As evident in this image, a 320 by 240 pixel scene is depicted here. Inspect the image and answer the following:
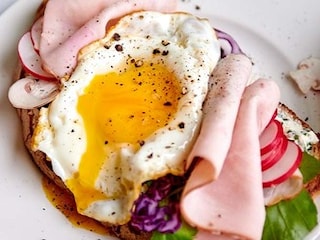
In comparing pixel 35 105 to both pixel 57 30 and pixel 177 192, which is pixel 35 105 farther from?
pixel 177 192

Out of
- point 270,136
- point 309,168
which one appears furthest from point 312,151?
point 270,136

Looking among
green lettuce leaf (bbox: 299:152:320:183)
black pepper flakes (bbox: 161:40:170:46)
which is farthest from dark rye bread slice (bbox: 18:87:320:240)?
black pepper flakes (bbox: 161:40:170:46)

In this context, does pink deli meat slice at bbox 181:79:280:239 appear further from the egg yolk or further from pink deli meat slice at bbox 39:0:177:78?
pink deli meat slice at bbox 39:0:177:78

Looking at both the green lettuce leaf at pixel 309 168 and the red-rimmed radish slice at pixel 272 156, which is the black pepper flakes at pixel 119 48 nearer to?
the red-rimmed radish slice at pixel 272 156

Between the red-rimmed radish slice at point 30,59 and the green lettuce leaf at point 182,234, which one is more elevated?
the red-rimmed radish slice at point 30,59

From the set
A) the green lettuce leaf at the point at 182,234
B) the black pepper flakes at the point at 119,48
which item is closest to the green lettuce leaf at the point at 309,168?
the green lettuce leaf at the point at 182,234

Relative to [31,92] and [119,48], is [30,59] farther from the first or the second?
[119,48]
